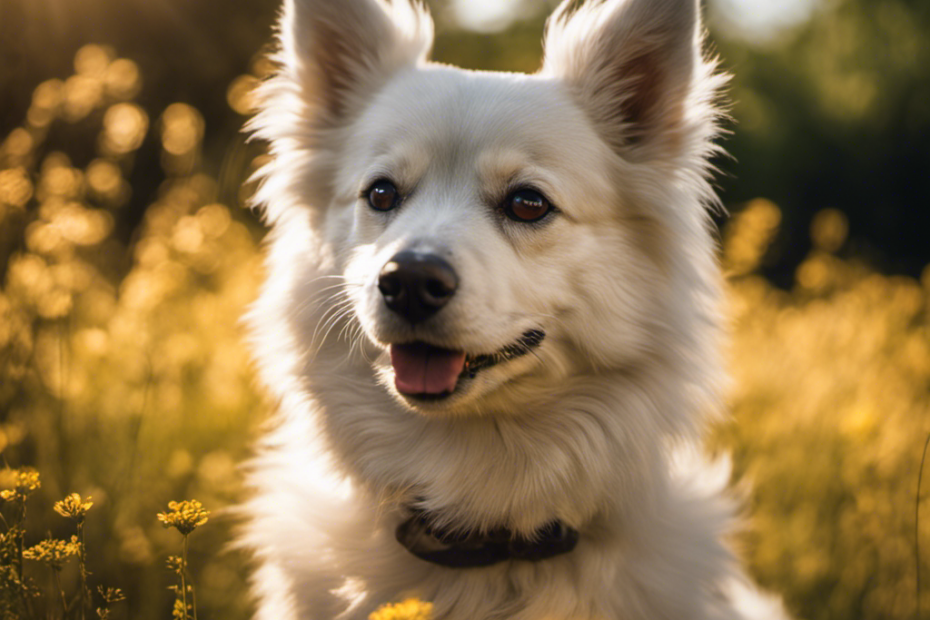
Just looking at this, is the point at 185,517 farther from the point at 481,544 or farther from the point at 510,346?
the point at 510,346

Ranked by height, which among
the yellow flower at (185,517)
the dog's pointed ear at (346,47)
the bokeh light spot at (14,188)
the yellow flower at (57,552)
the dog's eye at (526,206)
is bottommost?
the yellow flower at (57,552)

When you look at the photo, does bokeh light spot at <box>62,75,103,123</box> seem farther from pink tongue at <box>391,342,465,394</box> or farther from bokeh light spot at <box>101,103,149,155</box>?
pink tongue at <box>391,342,465,394</box>

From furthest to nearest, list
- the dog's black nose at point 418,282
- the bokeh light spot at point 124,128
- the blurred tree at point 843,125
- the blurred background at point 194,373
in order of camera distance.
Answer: the blurred tree at point 843,125 < the bokeh light spot at point 124,128 < the blurred background at point 194,373 < the dog's black nose at point 418,282

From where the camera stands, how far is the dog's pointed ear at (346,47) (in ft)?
10.5

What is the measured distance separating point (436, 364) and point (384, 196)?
77cm

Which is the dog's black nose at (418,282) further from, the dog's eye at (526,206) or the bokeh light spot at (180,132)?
the bokeh light spot at (180,132)

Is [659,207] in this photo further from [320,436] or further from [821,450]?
[821,450]

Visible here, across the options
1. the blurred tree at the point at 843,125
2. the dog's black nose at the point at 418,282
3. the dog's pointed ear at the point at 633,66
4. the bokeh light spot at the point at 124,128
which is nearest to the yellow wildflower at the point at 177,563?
the dog's black nose at the point at 418,282

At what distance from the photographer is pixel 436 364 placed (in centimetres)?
258

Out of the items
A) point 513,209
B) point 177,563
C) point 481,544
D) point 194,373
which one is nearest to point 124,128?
point 194,373

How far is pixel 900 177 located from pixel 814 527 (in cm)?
1515

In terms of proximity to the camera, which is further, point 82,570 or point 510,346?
point 510,346

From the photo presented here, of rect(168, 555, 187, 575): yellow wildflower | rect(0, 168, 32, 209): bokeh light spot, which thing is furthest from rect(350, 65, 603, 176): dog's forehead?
rect(168, 555, 187, 575): yellow wildflower

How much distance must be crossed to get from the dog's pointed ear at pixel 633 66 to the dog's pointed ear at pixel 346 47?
0.68 meters
